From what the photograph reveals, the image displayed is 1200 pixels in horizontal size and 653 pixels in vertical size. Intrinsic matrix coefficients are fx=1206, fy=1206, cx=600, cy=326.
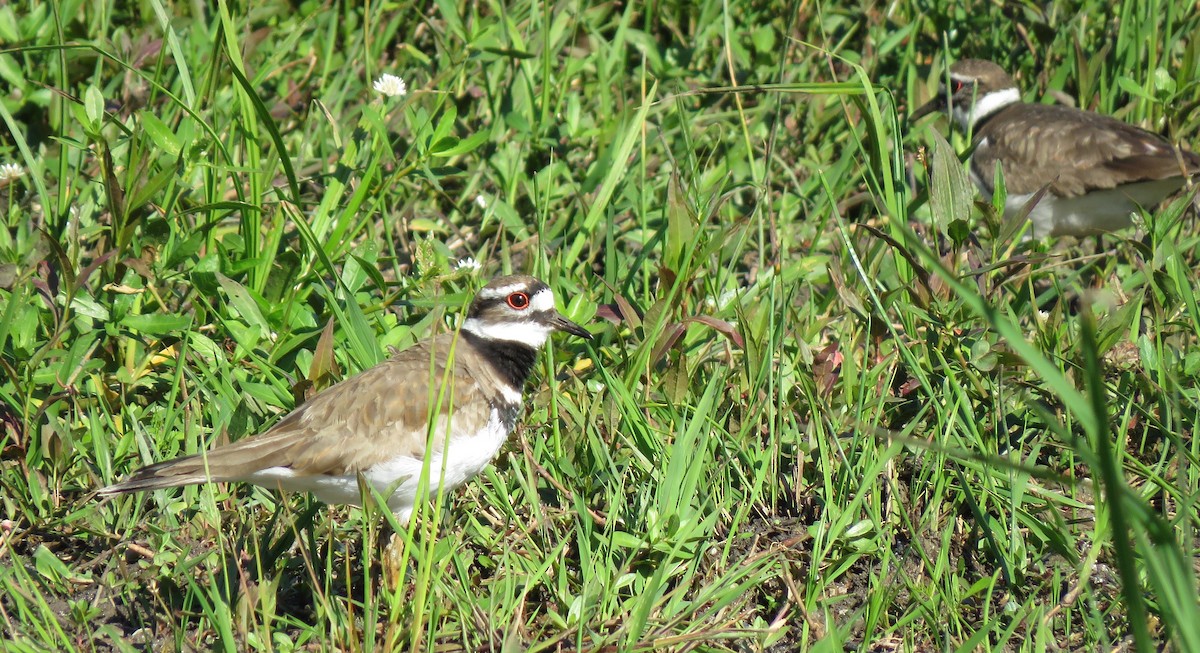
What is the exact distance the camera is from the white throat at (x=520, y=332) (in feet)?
17.1

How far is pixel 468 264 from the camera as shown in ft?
19.1

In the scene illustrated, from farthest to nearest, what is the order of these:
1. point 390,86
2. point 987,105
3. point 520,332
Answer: point 987,105
point 390,86
point 520,332

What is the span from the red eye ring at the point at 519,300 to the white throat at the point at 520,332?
→ 7 centimetres

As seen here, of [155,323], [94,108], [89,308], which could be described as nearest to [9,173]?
[94,108]

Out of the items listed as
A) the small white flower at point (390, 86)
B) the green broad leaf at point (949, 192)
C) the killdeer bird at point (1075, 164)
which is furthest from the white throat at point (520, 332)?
the killdeer bird at point (1075, 164)

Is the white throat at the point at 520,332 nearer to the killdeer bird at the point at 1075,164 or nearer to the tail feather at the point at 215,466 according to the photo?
the tail feather at the point at 215,466

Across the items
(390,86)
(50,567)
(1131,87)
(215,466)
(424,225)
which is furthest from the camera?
(1131,87)

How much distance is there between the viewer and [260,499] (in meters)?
4.83

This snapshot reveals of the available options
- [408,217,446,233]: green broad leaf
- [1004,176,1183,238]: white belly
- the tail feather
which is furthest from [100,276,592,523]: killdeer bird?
[1004,176,1183,238]: white belly

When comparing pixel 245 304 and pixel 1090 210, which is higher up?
pixel 245 304

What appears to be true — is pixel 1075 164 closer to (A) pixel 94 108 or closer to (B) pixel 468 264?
(B) pixel 468 264

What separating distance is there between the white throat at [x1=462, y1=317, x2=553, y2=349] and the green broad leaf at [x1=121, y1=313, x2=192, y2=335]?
1.27 meters

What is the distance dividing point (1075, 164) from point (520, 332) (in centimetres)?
355

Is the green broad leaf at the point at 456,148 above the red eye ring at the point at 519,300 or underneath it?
above
